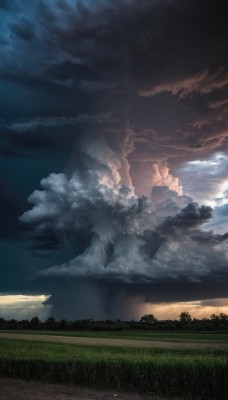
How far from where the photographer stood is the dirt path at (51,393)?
21.1 meters

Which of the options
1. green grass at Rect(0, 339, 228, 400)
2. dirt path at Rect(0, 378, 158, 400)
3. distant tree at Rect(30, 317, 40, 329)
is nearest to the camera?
dirt path at Rect(0, 378, 158, 400)

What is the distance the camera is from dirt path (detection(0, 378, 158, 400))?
21078 millimetres

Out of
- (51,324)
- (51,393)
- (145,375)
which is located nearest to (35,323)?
(51,324)

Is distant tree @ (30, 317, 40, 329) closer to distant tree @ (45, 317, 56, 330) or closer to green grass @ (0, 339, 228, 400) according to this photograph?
A: distant tree @ (45, 317, 56, 330)

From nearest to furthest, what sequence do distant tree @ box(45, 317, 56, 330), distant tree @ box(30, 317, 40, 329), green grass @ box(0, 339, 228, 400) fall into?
1. green grass @ box(0, 339, 228, 400)
2. distant tree @ box(45, 317, 56, 330)
3. distant tree @ box(30, 317, 40, 329)

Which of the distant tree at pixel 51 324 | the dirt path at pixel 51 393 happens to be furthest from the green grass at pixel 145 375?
the distant tree at pixel 51 324

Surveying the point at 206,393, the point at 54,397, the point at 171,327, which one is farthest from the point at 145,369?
the point at 171,327

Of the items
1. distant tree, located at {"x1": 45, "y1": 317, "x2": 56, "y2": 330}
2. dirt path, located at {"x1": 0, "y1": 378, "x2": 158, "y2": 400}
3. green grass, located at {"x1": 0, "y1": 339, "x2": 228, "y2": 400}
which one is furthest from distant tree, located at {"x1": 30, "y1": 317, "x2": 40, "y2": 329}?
dirt path, located at {"x1": 0, "y1": 378, "x2": 158, "y2": 400}

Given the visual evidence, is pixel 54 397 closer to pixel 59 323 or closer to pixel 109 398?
pixel 109 398

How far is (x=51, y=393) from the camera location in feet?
73.4

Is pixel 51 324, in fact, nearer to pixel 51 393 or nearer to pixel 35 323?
pixel 35 323

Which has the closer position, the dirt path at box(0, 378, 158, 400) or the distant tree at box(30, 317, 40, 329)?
the dirt path at box(0, 378, 158, 400)

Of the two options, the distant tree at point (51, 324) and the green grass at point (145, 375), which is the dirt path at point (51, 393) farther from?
the distant tree at point (51, 324)

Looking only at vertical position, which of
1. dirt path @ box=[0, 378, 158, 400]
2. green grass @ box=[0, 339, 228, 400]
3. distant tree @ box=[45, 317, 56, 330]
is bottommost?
dirt path @ box=[0, 378, 158, 400]
